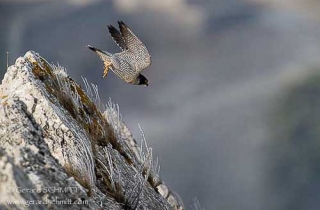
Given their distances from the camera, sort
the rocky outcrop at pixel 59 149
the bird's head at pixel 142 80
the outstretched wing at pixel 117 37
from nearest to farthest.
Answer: the rocky outcrop at pixel 59 149
the outstretched wing at pixel 117 37
the bird's head at pixel 142 80

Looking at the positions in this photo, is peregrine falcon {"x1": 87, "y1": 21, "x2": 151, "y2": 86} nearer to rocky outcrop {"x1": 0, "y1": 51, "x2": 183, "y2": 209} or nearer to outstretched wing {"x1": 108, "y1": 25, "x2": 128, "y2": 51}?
outstretched wing {"x1": 108, "y1": 25, "x2": 128, "y2": 51}

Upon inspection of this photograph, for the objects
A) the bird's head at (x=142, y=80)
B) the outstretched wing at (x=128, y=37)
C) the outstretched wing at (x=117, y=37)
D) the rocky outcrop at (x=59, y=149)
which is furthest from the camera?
the bird's head at (x=142, y=80)

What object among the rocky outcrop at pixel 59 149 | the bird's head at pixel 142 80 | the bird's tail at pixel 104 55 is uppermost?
the bird's head at pixel 142 80

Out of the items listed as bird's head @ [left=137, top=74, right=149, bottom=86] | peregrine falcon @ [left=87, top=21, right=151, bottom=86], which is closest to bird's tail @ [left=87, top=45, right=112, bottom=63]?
peregrine falcon @ [left=87, top=21, right=151, bottom=86]

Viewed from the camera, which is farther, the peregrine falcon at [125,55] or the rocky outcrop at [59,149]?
the peregrine falcon at [125,55]

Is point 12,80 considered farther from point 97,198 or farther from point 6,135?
point 97,198

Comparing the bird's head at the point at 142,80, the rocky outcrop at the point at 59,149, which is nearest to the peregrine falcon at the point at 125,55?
the bird's head at the point at 142,80

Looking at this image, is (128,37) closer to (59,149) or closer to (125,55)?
(125,55)

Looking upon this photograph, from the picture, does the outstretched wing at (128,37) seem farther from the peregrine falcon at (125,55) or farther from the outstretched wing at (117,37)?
the outstretched wing at (117,37)
